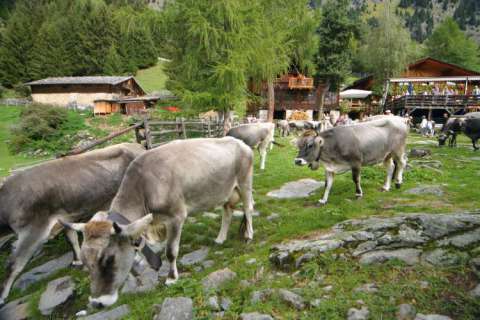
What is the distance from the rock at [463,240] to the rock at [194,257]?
3.43 m

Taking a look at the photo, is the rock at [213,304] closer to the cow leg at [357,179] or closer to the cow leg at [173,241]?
the cow leg at [173,241]

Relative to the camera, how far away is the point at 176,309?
11.7ft

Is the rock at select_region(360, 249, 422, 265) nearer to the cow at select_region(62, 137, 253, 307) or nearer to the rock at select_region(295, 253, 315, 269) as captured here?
the rock at select_region(295, 253, 315, 269)

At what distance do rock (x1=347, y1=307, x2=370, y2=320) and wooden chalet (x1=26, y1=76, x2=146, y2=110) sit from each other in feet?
151

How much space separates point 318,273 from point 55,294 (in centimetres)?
373

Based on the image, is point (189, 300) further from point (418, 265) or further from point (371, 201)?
point (371, 201)

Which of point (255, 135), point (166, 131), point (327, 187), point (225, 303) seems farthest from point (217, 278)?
point (255, 135)

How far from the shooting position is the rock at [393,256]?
3.94m

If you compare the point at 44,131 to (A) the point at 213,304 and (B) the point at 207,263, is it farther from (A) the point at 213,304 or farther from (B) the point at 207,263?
(A) the point at 213,304

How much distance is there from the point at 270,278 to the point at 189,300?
3.55 feet

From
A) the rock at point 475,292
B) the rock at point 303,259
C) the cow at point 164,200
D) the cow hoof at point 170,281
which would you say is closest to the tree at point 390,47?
the cow at point 164,200

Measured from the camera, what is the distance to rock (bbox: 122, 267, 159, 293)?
440 cm

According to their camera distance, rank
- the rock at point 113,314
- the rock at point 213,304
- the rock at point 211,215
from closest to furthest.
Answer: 1. the rock at point 213,304
2. the rock at point 113,314
3. the rock at point 211,215

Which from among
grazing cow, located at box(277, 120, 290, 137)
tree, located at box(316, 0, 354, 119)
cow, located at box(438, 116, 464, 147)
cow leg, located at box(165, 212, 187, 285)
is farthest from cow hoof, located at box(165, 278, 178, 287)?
tree, located at box(316, 0, 354, 119)
